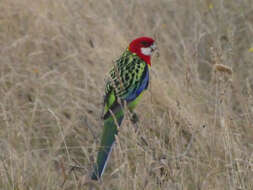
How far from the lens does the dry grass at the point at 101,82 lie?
3.09 metres

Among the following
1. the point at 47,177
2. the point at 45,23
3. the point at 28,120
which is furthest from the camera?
the point at 45,23

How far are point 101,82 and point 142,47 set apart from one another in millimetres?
948

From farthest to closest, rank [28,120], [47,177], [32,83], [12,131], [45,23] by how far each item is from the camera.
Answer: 1. [45,23]
2. [32,83]
3. [28,120]
4. [12,131]
5. [47,177]

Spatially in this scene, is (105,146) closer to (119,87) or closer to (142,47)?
(119,87)

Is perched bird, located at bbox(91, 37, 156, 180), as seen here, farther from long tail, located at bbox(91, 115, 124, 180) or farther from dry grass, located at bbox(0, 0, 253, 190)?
dry grass, located at bbox(0, 0, 253, 190)

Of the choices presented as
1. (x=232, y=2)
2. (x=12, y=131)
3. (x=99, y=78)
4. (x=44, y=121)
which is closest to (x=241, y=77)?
(x=232, y=2)

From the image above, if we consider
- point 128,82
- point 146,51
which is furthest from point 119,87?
point 146,51

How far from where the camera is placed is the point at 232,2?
5055 mm

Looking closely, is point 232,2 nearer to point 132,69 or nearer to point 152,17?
point 152,17

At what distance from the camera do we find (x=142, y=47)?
355 cm

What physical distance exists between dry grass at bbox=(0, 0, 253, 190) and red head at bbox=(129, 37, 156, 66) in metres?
0.17

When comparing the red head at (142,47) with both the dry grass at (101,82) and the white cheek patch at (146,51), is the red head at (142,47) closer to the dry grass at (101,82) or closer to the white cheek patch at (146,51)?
the white cheek patch at (146,51)

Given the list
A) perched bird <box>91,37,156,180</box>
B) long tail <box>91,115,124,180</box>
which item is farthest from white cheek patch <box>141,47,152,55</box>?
long tail <box>91,115,124,180</box>

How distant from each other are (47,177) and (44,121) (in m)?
1.27
